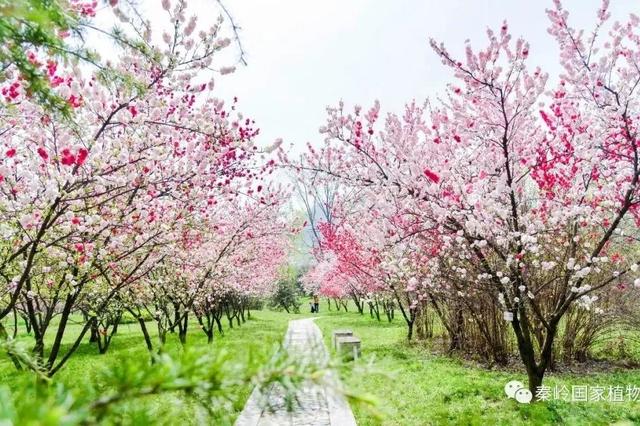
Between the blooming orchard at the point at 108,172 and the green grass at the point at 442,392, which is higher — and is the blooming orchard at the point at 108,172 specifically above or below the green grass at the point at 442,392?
above

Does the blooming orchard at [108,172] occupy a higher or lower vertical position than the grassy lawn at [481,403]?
higher

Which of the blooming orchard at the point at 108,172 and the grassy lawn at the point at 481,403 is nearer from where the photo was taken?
the blooming orchard at the point at 108,172

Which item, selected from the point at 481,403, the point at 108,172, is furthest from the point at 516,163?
the point at 108,172

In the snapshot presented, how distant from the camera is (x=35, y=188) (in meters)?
6.15

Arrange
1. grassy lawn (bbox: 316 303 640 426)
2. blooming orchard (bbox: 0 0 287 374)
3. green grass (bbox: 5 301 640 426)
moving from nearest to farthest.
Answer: green grass (bbox: 5 301 640 426) < blooming orchard (bbox: 0 0 287 374) < grassy lawn (bbox: 316 303 640 426)

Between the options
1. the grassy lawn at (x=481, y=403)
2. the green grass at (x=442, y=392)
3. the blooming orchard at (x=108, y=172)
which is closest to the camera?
the green grass at (x=442, y=392)

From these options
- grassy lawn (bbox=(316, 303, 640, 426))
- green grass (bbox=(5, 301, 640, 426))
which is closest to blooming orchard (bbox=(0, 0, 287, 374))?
green grass (bbox=(5, 301, 640, 426))

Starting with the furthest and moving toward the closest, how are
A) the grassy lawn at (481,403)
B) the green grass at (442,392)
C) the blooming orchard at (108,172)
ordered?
the grassy lawn at (481,403), the blooming orchard at (108,172), the green grass at (442,392)

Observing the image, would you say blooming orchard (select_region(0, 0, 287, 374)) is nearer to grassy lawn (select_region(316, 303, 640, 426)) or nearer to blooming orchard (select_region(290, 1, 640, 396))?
blooming orchard (select_region(290, 1, 640, 396))

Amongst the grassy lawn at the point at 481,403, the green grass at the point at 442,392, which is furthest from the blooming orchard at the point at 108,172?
the grassy lawn at the point at 481,403

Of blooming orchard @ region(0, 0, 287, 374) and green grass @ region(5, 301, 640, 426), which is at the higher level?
blooming orchard @ region(0, 0, 287, 374)

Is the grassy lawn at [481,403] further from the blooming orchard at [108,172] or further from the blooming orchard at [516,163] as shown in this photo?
the blooming orchard at [108,172]

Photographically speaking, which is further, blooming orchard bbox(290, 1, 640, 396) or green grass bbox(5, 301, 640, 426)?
blooming orchard bbox(290, 1, 640, 396)

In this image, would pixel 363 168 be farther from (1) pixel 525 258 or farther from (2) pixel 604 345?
(2) pixel 604 345
